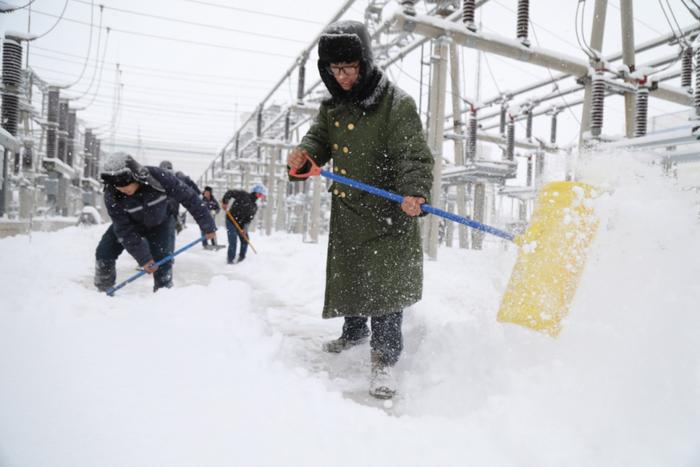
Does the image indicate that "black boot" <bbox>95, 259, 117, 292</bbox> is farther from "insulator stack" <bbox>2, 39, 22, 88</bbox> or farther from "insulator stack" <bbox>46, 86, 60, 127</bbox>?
"insulator stack" <bbox>46, 86, 60, 127</bbox>

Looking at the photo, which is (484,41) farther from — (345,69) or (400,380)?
(400,380)

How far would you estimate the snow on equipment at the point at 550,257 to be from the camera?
6.51ft

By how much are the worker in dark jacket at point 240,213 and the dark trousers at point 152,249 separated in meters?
3.96

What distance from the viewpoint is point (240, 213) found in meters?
8.48

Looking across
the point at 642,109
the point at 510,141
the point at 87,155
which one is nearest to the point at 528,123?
the point at 510,141

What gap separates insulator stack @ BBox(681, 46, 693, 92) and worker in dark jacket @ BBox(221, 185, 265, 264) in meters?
7.80

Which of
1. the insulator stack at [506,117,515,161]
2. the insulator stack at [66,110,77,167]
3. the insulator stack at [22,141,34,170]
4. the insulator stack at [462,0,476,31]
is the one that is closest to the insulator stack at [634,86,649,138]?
the insulator stack at [506,117,515,161]

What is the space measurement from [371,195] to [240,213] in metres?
6.57

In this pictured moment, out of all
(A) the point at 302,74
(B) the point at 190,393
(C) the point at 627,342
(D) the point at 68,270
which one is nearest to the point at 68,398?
(B) the point at 190,393

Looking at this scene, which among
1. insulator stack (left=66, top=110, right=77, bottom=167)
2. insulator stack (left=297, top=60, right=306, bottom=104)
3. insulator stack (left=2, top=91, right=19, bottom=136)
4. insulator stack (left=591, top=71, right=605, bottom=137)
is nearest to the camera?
insulator stack (left=591, top=71, right=605, bottom=137)

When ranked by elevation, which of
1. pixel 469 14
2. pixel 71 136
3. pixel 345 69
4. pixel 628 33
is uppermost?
pixel 628 33

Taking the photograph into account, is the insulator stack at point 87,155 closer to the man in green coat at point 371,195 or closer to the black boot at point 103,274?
the black boot at point 103,274

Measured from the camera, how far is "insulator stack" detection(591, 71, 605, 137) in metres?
5.61

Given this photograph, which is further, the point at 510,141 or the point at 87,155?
the point at 87,155
